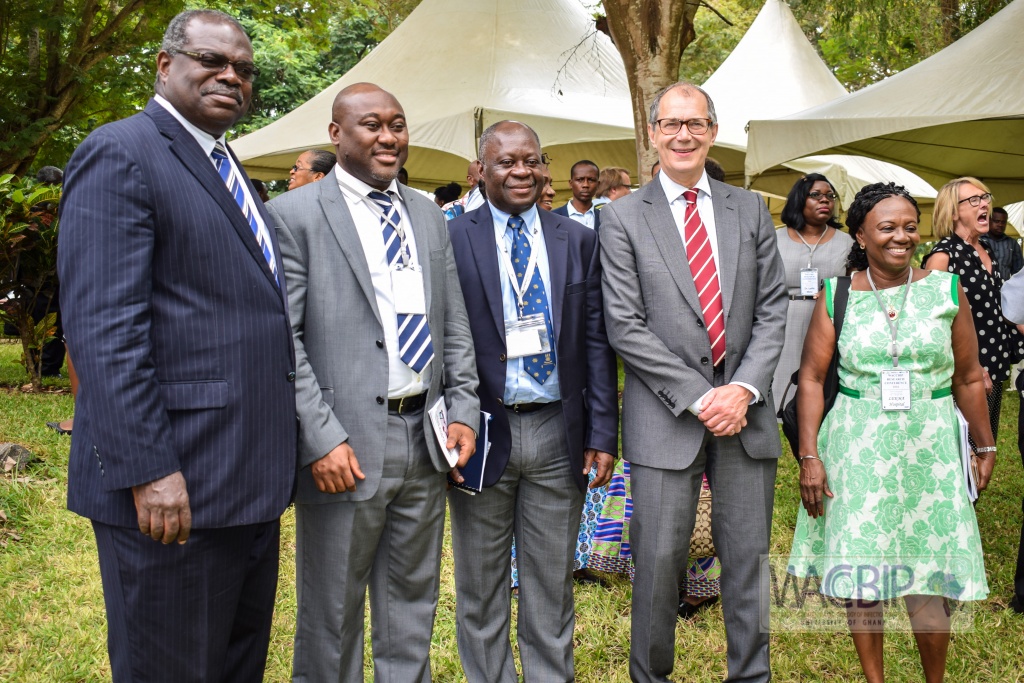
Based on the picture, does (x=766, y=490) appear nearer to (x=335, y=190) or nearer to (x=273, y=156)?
(x=335, y=190)

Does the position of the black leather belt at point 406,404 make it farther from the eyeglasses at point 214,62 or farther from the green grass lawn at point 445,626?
the green grass lawn at point 445,626

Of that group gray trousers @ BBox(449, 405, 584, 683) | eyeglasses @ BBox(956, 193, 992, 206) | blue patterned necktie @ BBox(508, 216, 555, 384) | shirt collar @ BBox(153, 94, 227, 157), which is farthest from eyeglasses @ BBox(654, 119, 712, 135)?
eyeglasses @ BBox(956, 193, 992, 206)

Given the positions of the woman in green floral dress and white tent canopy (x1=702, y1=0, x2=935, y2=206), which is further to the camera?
white tent canopy (x1=702, y1=0, x2=935, y2=206)

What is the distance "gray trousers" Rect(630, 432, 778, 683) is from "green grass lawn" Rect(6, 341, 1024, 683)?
499 mm

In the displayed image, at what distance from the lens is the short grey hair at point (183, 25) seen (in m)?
2.34

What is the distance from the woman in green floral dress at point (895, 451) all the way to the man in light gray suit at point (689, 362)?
9.4 inches

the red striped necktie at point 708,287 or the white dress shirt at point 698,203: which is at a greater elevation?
the white dress shirt at point 698,203

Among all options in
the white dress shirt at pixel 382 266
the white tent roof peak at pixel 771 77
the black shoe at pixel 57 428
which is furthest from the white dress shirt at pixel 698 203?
the white tent roof peak at pixel 771 77

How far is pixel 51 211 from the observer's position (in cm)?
751

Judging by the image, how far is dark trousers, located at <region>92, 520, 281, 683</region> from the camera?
2.24m

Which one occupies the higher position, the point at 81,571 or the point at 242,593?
the point at 242,593

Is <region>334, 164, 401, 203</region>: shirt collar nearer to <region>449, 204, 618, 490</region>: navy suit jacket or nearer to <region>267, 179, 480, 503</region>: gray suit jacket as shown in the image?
<region>267, 179, 480, 503</region>: gray suit jacket

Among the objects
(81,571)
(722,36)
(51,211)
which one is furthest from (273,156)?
(722,36)

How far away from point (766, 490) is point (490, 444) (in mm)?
1024
